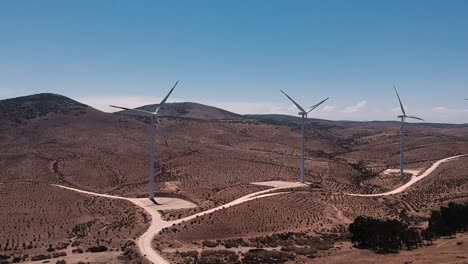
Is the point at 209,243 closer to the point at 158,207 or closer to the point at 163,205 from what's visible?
the point at 158,207

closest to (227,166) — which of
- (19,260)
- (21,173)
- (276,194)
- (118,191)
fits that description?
(118,191)

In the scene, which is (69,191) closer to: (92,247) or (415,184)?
(92,247)

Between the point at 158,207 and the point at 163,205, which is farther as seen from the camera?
the point at 163,205

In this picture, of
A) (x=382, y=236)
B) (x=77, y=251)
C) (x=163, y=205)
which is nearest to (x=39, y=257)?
(x=77, y=251)

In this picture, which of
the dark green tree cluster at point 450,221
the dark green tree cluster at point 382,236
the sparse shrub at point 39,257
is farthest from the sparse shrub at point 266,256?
the dark green tree cluster at point 450,221

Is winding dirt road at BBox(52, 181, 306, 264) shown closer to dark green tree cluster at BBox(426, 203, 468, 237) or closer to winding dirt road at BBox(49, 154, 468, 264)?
winding dirt road at BBox(49, 154, 468, 264)

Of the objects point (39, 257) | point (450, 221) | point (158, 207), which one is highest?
point (450, 221)

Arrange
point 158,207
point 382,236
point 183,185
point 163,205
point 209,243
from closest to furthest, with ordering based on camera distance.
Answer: point 382,236, point 209,243, point 158,207, point 163,205, point 183,185
